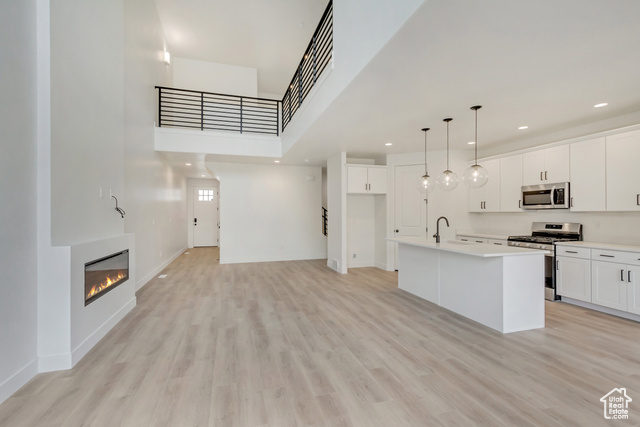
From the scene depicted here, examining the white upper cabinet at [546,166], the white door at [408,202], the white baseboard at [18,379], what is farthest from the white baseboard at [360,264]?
the white baseboard at [18,379]

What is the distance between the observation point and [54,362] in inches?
89.8

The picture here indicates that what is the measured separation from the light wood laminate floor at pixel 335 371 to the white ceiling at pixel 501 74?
8.18ft

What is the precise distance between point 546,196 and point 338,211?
11.9ft

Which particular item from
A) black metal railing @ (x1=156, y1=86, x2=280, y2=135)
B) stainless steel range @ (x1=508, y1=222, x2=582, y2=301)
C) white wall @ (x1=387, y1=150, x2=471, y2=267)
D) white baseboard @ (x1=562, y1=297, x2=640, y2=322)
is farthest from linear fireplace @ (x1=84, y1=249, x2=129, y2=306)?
white baseboard @ (x1=562, y1=297, x2=640, y2=322)

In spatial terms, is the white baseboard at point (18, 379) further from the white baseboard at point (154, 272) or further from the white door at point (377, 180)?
the white door at point (377, 180)

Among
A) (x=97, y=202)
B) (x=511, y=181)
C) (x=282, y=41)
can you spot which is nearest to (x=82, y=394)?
(x=97, y=202)

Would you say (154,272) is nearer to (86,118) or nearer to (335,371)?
(86,118)

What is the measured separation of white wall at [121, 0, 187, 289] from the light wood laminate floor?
1.57 meters

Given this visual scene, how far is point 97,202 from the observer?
3094 mm

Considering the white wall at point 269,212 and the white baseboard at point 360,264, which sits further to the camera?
the white wall at point 269,212

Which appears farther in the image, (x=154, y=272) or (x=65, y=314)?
(x=154, y=272)

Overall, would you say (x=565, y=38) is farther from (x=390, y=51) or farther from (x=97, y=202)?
(x=97, y=202)

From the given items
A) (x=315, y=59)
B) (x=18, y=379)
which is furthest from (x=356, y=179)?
(x=18, y=379)
